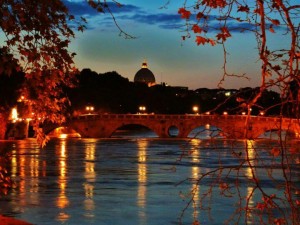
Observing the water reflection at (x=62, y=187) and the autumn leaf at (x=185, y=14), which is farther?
the water reflection at (x=62, y=187)

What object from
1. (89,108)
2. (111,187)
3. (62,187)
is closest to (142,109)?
(89,108)

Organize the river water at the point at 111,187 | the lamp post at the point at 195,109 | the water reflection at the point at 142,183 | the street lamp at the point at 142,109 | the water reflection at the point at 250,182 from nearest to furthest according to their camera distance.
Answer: the water reflection at the point at 250,182
the river water at the point at 111,187
the water reflection at the point at 142,183
the street lamp at the point at 142,109
the lamp post at the point at 195,109

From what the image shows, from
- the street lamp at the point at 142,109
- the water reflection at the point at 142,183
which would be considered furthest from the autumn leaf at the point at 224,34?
the street lamp at the point at 142,109

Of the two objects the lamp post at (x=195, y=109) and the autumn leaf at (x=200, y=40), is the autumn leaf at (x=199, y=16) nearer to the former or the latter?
the autumn leaf at (x=200, y=40)

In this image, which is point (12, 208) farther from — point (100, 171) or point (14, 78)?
point (14, 78)

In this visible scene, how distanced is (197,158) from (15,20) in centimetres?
3969

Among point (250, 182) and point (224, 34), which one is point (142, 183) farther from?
point (224, 34)

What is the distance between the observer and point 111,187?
28219 millimetres

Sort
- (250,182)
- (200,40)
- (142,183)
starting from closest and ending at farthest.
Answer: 1. (200,40)
2. (250,182)
3. (142,183)

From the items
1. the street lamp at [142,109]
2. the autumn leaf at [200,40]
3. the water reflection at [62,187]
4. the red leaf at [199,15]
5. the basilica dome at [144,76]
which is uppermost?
the basilica dome at [144,76]

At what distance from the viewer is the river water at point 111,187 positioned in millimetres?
20422

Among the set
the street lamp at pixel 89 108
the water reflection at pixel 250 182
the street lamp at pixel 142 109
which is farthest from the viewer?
the street lamp at pixel 142 109

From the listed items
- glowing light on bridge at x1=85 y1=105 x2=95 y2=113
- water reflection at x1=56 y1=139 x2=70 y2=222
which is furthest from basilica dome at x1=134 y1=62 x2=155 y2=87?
water reflection at x1=56 y1=139 x2=70 y2=222

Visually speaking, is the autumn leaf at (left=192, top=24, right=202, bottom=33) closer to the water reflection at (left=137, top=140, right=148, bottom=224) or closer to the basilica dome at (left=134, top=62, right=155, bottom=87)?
the water reflection at (left=137, top=140, right=148, bottom=224)
